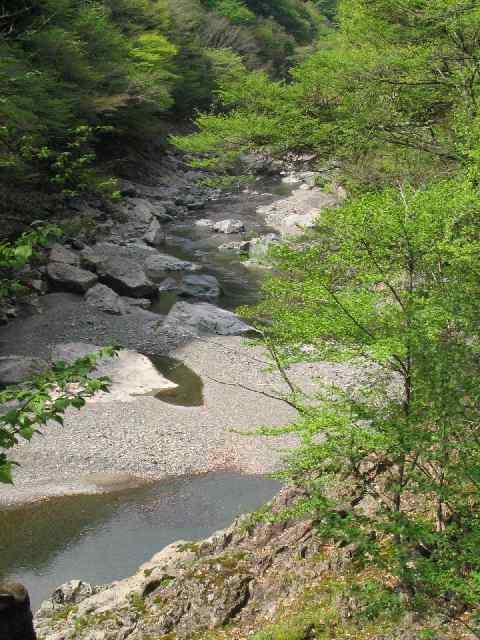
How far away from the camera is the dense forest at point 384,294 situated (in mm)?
4391

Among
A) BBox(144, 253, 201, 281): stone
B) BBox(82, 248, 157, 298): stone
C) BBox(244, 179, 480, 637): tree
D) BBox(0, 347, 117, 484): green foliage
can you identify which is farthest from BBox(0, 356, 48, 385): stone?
BBox(0, 347, 117, 484): green foliage

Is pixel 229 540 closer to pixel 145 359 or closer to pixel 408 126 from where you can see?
pixel 408 126

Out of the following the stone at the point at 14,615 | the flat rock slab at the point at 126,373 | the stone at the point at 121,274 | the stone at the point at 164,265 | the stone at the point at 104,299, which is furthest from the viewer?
the stone at the point at 164,265

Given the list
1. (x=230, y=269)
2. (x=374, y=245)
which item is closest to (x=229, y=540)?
(x=374, y=245)

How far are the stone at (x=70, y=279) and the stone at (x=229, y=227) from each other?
966 cm

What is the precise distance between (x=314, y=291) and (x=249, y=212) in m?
27.1

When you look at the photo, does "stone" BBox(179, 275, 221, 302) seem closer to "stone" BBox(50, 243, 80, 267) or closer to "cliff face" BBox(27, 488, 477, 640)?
"stone" BBox(50, 243, 80, 267)

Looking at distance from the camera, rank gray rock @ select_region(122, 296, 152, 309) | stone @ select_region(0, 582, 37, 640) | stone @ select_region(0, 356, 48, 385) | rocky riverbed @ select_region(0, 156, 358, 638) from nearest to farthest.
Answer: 1. stone @ select_region(0, 582, 37, 640)
2. rocky riverbed @ select_region(0, 156, 358, 638)
3. stone @ select_region(0, 356, 48, 385)
4. gray rock @ select_region(122, 296, 152, 309)

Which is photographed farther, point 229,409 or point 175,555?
point 229,409

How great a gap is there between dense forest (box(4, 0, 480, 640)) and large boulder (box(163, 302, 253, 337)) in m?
5.95

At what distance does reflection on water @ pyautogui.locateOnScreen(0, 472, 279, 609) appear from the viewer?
944 centimetres

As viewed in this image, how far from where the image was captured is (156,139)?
37812 mm

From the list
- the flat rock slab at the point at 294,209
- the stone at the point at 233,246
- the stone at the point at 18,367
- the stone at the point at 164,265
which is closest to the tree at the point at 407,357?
the stone at the point at 18,367

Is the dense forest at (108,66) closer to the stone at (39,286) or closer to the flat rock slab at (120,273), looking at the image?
the stone at (39,286)
